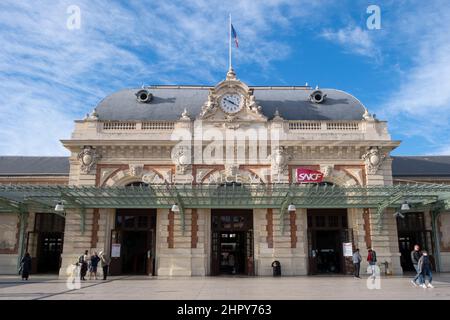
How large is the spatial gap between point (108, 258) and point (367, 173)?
1475 centimetres

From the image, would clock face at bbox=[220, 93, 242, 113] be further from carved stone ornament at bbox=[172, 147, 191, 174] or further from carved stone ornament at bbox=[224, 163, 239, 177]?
carved stone ornament at bbox=[172, 147, 191, 174]

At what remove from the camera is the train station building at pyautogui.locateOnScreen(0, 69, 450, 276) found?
21672 mm

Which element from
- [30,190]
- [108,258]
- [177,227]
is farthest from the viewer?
[177,227]

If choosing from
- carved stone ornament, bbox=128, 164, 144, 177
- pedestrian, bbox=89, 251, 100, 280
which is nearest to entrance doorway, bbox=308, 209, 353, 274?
carved stone ornament, bbox=128, 164, 144, 177

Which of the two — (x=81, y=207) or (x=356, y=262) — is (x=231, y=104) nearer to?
(x=81, y=207)

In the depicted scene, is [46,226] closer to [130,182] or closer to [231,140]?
[130,182]

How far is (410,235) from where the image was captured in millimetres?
25594

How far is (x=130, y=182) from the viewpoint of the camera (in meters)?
23.2

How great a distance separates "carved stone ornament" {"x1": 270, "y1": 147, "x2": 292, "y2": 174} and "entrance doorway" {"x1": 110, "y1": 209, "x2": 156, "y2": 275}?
7207 millimetres

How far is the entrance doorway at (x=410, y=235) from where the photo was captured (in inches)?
982

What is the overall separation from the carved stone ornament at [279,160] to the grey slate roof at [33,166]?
47.6 ft

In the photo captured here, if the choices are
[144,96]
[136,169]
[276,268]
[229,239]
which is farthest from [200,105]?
[276,268]

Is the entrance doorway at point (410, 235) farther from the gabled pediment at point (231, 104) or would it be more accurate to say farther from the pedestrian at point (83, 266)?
the pedestrian at point (83, 266)
